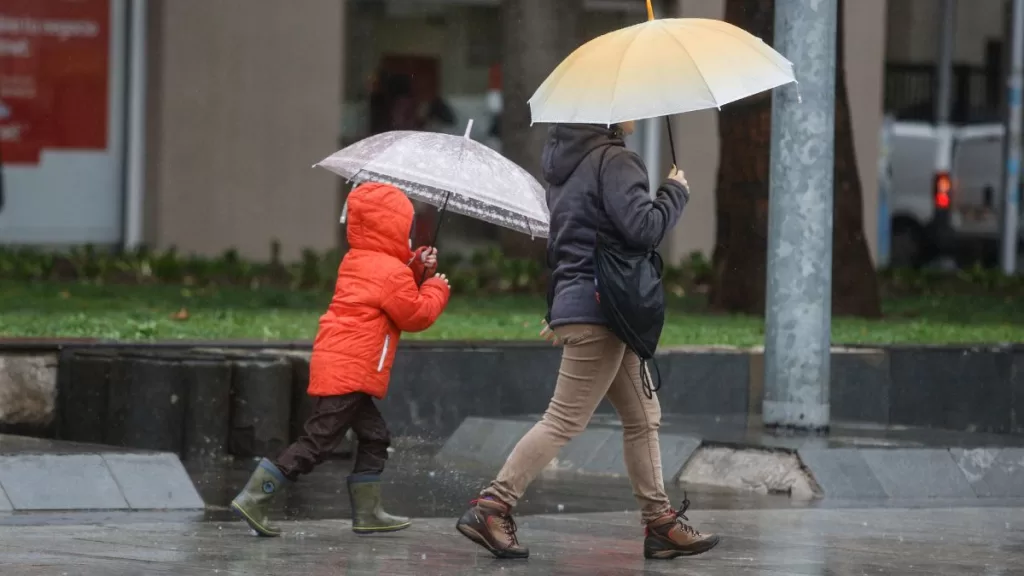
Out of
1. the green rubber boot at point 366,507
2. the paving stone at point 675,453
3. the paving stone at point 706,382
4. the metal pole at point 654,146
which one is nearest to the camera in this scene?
the green rubber boot at point 366,507

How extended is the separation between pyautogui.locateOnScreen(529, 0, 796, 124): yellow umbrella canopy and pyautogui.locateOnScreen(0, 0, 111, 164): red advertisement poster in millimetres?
12341

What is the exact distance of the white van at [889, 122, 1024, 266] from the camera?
87.6 ft

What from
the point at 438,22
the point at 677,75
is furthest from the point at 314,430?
the point at 438,22

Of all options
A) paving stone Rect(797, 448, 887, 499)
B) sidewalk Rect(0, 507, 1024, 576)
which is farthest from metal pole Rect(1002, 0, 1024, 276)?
sidewalk Rect(0, 507, 1024, 576)

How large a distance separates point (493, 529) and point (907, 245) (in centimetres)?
2153

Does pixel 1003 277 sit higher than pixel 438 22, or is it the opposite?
pixel 438 22

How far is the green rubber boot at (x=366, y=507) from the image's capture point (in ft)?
22.7

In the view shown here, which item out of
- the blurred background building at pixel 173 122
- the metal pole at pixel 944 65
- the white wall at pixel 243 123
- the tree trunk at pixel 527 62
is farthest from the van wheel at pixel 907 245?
the white wall at pixel 243 123

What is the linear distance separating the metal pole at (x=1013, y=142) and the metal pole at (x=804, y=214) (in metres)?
14.3

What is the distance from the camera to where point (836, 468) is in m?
8.46

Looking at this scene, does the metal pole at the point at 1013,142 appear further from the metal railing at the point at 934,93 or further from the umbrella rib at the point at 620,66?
the umbrella rib at the point at 620,66

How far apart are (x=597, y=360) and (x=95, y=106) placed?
41.9ft

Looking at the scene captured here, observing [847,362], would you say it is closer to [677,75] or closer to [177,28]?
[677,75]

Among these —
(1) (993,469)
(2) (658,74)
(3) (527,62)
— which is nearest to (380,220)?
(2) (658,74)
